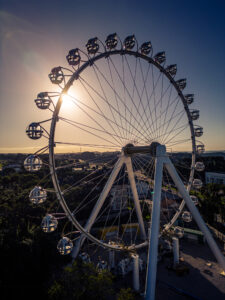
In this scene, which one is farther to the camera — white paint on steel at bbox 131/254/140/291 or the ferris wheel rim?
white paint on steel at bbox 131/254/140/291

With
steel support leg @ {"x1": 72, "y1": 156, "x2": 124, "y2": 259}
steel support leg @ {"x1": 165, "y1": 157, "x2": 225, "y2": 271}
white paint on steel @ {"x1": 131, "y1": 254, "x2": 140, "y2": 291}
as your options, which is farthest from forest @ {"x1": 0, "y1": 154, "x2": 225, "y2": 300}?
steel support leg @ {"x1": 165, "y1": 157, "x2": 225, "y2": 271}

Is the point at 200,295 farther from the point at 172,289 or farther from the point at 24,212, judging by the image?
the point at 24,212

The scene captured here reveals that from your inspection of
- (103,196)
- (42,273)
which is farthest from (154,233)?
(42,273)

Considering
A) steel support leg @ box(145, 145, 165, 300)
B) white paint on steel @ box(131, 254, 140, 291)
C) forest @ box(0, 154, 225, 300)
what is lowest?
white paint on steel @ box(131, 254, 140, 291)

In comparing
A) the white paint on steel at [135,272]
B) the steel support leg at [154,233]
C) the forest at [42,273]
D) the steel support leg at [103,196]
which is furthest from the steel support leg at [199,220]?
the forest at [42,273]

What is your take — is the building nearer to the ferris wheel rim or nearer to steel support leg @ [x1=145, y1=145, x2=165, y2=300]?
the ferris wheel rim

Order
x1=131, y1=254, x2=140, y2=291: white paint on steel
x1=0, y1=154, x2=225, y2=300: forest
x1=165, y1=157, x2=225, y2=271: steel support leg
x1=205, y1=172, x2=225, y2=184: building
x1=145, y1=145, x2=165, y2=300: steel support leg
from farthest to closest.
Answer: x1=205, y1=172, x2=225, y2=184: building, x1=131, y1=254, x2=140, y2=291: white paint on steel, x1=165, y1=157, x2=225, y2=271: steel support leg, x1=0, y1=154, x2=225, y2=300: forest, x1=145, y1=145, x2=165, y2=300: steel support leg

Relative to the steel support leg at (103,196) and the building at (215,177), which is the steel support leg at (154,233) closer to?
the steel support leg at (103,196)

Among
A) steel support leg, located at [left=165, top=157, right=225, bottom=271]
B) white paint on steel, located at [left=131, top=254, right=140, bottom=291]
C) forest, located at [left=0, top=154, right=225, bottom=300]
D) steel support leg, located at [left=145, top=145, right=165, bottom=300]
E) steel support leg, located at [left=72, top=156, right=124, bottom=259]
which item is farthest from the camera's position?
white paint on steel, located at [left=131, top=254, right=140, bottom=291]

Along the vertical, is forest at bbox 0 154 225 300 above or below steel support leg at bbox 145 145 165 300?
below
